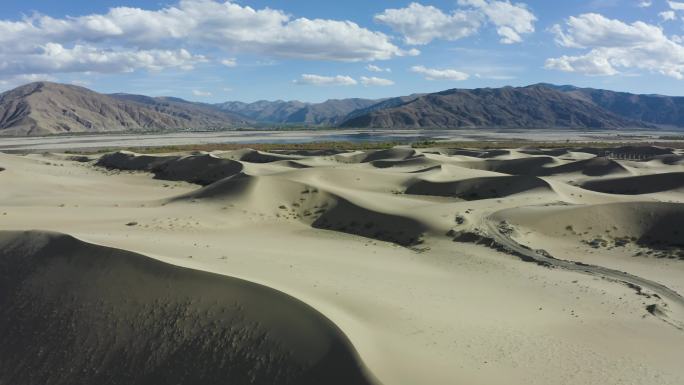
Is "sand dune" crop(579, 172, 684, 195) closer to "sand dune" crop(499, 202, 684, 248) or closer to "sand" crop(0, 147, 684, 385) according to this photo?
"sand" crop(0, 147, 684, 385)

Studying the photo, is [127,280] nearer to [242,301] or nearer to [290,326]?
[242,301]

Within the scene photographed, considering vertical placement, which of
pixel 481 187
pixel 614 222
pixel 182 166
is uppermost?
pixel 182 166

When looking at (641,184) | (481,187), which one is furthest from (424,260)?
(641,184)

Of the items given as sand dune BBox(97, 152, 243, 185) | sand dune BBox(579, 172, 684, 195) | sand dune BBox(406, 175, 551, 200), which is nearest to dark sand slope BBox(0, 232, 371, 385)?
sand dune BBox(406, 175, 551, 200)

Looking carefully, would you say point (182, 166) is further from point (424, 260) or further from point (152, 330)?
point (152, 330)

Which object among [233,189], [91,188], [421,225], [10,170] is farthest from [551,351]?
[10,170]

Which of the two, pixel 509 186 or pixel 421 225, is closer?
pixel 421 225
